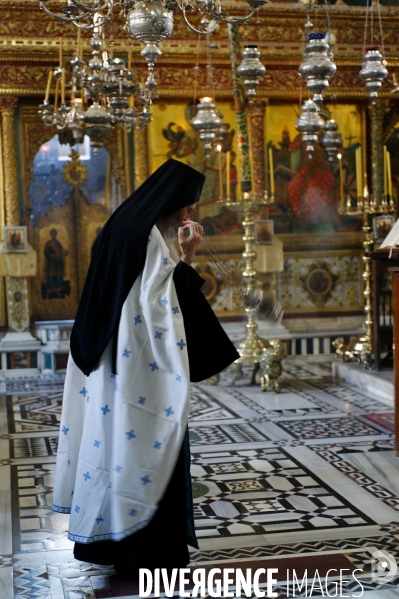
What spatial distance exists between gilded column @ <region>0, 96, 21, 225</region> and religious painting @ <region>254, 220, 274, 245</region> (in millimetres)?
3029

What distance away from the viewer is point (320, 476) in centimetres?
527

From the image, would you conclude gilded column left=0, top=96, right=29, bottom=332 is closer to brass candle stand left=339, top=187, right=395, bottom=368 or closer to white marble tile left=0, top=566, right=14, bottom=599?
brass candle stand left=339, top=187, right=395, bottom=368

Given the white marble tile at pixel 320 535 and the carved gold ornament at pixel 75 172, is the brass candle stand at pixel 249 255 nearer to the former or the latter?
the carved gold ornament at pixel 75 172

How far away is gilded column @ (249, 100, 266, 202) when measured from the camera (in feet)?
36.6

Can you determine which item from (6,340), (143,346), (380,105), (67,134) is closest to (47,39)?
(67,134)

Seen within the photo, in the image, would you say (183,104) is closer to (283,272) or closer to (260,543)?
(283,272)

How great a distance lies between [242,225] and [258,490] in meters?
6.19

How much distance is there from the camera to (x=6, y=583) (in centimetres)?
367

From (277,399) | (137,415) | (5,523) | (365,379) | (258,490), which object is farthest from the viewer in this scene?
(365,379)

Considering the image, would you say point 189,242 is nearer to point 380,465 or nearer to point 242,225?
point 380,465

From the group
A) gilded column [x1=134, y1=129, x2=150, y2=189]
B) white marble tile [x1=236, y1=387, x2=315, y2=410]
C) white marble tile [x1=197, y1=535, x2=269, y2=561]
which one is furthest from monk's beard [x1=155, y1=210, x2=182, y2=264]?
gilded column [x1=134, y1=129, x2=150, y2=189]

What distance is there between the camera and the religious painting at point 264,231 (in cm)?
1079

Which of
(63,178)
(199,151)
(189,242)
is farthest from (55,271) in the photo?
(189,242)

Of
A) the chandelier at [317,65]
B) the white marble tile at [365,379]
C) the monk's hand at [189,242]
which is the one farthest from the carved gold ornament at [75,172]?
the monk's hand at [189,242]
